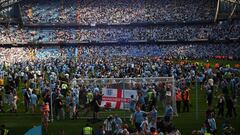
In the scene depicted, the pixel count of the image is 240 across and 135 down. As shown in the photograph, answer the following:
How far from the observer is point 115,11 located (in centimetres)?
8662

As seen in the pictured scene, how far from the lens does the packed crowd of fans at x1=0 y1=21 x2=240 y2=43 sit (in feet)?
261

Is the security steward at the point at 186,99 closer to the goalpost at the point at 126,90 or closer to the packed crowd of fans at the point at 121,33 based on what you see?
the goalpost at the point at 126,90

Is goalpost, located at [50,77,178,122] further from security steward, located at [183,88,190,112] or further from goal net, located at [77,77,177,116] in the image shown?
security steward, located at [183,88,190,112]

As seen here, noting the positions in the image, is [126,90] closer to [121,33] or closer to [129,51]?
[129,51]

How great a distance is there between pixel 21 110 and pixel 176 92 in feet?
30.6

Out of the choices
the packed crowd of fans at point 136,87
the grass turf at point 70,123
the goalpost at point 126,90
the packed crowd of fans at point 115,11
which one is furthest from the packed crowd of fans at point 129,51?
the goalpost at point 126,90

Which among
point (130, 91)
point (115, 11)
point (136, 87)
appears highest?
point (136, 87)

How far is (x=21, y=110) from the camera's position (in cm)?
3112

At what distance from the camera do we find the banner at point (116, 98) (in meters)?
26.8

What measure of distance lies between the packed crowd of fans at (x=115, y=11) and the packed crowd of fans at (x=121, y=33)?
5.36 feet

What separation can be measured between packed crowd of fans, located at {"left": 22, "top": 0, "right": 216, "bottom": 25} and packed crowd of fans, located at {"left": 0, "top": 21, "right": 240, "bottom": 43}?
1632 mm

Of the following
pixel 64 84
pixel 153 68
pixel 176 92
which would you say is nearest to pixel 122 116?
pixel 176 92

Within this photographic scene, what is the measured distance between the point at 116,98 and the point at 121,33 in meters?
55.3

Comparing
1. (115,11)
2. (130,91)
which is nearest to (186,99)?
(130,91)
